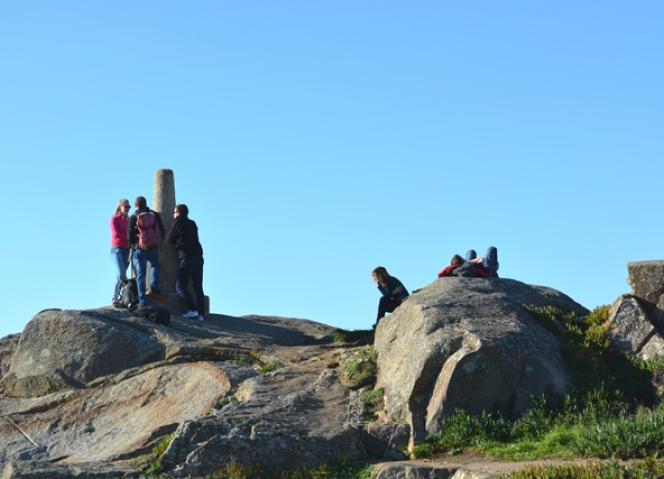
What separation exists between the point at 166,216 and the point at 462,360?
11036mm

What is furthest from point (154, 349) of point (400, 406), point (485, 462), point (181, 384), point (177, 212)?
Answer: point (485, 462)

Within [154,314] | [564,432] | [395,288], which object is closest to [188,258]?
[154,314]

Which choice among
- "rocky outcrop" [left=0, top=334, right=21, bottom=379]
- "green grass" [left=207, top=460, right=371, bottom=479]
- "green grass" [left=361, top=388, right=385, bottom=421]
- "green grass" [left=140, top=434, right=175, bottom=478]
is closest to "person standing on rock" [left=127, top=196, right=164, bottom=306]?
"rocky outcrop" [left=0, top=334, right=21, bottom=379]

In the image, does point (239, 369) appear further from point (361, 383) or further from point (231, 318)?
point (231, 318)

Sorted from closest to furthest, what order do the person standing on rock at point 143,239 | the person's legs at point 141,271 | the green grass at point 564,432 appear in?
1. the green grass at point 564,432
2. the person standing on rock at point 143,239
3. the person's legs at point 141,271

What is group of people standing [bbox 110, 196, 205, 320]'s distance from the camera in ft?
84.5

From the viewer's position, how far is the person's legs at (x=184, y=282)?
88.1 ft

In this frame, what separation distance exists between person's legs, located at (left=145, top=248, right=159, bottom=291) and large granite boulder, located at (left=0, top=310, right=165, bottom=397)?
1.90 metres

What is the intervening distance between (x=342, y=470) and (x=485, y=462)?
200 cm

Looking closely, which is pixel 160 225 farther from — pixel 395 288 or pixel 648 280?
pixel 648 280

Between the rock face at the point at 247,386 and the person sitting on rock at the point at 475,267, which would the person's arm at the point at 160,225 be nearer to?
the rock face at the point at 247,386

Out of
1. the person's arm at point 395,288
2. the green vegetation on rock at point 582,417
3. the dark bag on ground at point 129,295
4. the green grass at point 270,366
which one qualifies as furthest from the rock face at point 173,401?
the person's arm at point 395,288

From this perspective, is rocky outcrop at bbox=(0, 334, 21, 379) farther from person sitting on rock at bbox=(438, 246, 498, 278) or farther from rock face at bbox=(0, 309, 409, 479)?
person sitting on rock at bbox=(438, 246, 498, 278)

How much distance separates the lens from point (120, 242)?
2636 centimetres
